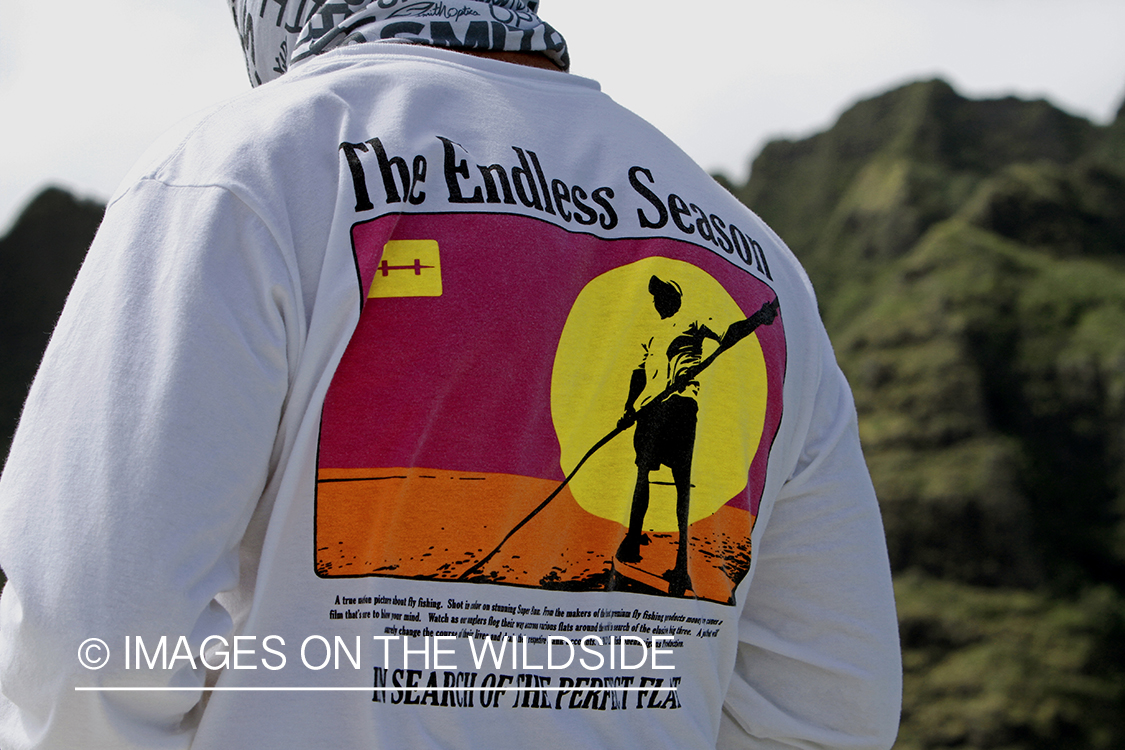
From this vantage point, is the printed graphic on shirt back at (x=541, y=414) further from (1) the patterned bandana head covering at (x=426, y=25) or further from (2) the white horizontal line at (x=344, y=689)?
(1) the patterned bandana head covering at (x=426, y=25)

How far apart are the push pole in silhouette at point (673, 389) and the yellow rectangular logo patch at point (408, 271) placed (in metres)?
0.19

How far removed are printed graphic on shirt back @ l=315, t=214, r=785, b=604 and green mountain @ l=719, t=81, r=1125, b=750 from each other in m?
15.4

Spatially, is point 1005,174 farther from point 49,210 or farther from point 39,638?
point 39,638

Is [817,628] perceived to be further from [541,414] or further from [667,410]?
[541,414]

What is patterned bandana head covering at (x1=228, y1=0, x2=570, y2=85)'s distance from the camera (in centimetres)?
96

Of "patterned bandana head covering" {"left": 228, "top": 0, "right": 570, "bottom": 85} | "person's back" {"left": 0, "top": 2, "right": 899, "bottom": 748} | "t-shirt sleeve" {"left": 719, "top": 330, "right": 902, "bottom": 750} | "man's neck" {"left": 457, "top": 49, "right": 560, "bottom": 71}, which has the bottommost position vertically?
"t-shirt sleeve" {"left": 719, "top": 330, "right": 902, "bottom": 750}

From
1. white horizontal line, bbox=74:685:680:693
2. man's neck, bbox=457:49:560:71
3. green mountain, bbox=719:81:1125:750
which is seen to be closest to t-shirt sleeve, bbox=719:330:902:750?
white horizontal line, bbox=74:685:680:693

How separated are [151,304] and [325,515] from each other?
198 mm

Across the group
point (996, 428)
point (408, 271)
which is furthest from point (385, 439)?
point (996, 428)

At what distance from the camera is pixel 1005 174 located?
73.5ft

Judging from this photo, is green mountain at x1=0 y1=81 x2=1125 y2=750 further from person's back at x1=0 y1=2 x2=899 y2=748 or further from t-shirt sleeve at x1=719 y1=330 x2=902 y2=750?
person's back at x1=0 y1=2 x2=899 y2=748

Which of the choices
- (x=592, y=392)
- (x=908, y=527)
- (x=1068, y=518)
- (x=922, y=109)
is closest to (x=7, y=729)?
(x=592, y=392)

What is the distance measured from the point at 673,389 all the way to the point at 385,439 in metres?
0.27

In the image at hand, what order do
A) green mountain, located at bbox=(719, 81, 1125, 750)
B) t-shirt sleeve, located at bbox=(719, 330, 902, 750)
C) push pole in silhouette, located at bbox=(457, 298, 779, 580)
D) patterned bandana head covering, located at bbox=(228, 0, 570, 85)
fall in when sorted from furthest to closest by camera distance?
green mountain, located at bbox=(719, 81, 1125, 750) → t-shirt sleeve, located at bbox=(719, 330, 902, 750) → patterned bandana head covering, located at bbox=(228, 0, 570, 85) → push pole in silhouette, located at bbox=(457, 298, 779, 580)
